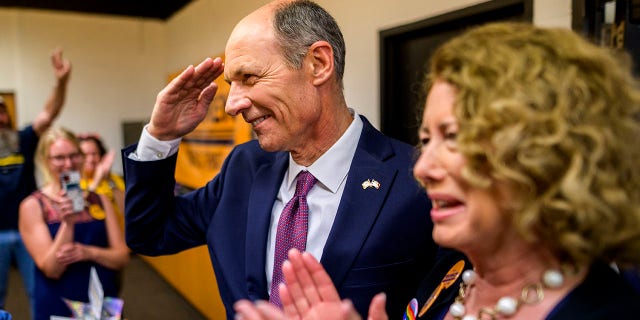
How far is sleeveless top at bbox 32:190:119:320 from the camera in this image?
6.91 feet

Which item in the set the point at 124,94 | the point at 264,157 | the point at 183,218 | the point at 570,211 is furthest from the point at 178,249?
the point at 124,94

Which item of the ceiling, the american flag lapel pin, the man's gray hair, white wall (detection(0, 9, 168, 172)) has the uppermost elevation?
the ceiling

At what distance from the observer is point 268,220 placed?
48.4 inches

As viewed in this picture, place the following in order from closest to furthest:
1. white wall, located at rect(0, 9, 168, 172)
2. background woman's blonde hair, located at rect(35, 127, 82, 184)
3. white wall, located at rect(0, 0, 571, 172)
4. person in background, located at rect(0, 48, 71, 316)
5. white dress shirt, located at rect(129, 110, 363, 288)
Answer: white dress shirt, located at rect(129, 110, 363, 288)
background woman's blonde hair, located at rect(35, 127, 82, 184)
person in background, located at rect(0, 48, 71, 316)
white wall, located at rect(0, 0, 571, 172)
white wall, located at rect(0, 9, 168, 172)

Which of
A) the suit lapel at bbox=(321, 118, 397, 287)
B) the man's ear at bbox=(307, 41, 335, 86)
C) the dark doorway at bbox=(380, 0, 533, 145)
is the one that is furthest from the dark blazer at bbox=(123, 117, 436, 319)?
the dark doorway at bbox=(380, 0, 533, 145)

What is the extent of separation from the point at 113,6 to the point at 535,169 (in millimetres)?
6292

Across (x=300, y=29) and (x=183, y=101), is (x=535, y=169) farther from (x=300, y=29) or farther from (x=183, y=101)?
(x=183, y=101)

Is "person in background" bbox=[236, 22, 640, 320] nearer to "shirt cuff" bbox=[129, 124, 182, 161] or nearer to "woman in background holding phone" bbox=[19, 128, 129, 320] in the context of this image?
"shirt cuff" bbox=[129, 124, 182, 161]

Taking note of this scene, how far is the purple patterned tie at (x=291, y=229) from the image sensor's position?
1.16 metres

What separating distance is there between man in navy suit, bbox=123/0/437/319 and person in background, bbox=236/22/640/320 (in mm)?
340

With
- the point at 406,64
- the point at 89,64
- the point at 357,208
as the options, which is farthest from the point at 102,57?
the point at 357,208

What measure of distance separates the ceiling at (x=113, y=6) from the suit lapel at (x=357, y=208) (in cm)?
480

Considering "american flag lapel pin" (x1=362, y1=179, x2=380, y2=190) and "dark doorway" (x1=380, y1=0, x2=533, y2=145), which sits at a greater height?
"dark doorway" (x1=380, y1=0, x2=533, y2=145)

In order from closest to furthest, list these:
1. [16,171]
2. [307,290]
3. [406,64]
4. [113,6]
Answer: [307,290] → [406,64] → [16,171] → [113,6]
